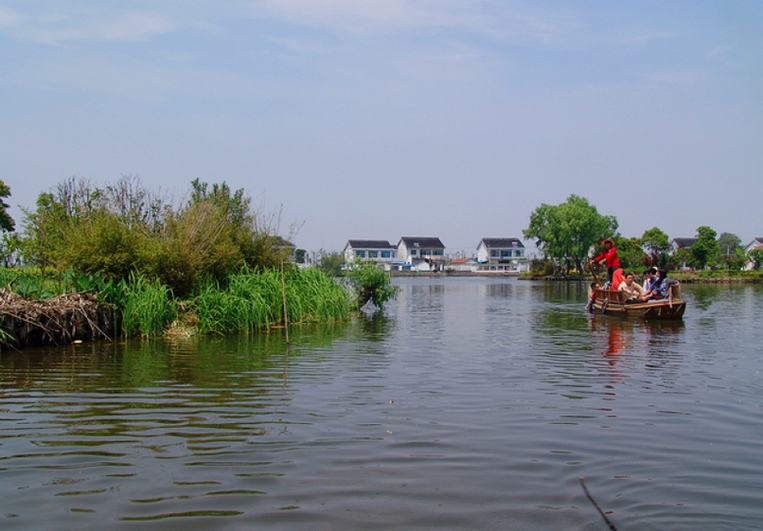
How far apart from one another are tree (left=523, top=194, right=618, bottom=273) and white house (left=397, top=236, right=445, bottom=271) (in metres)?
37.2

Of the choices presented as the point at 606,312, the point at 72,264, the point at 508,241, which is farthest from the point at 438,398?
the point at 508,241

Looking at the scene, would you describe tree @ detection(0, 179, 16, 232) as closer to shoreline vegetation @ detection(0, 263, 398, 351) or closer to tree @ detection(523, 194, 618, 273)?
shoreline vegetation @ detection(0, 263, 398, 351)

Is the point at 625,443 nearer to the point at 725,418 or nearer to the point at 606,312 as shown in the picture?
the point at 725,418

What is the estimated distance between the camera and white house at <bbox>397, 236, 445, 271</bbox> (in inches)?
4609

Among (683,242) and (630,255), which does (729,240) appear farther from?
(630,255)

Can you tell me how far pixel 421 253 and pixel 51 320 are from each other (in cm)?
10896

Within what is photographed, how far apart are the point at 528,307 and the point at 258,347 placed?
1788cm

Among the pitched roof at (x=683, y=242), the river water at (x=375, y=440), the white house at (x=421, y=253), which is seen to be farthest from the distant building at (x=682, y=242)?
the river water at (x=375, y=440)

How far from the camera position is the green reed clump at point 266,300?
17094 mm

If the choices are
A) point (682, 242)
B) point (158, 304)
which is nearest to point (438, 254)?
point (682, 242)

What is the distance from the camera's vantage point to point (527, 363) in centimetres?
1229

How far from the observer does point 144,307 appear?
51.1 feet

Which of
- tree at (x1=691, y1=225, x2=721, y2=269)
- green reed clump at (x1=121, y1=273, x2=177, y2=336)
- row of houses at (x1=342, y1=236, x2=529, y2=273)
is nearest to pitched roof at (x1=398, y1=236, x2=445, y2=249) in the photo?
row of houses at (x1=342, y1=236, x2=529, y2=273)

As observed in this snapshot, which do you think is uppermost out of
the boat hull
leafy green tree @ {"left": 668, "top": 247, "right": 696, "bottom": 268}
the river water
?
leafy green tree @ {"left": 668, "top": 247, "right": 696, "bottom": 268}
